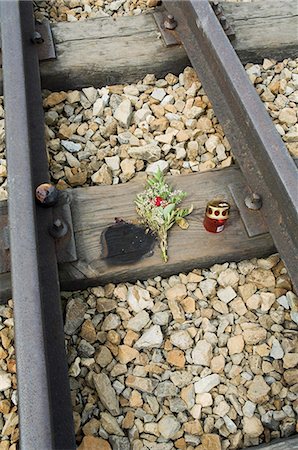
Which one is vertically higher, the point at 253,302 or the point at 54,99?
the point at 54,99

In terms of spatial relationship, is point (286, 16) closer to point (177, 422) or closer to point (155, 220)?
point (155, 220)

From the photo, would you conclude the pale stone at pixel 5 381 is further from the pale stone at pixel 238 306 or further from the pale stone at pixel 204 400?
the pale stone at pixel 238 306

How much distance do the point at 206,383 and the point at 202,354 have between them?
0.39 ft

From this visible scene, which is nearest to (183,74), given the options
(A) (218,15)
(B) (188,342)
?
(A) (218,15)

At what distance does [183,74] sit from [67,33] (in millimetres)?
707

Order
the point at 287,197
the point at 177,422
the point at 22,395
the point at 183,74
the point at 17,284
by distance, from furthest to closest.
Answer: the point at 183,74 < the point at 287,197 < the point at 177,422 < the point at 17,284 < the point at 22,395

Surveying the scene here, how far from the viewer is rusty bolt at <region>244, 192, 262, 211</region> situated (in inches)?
103

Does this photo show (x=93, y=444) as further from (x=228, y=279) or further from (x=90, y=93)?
(x=90, y=93)

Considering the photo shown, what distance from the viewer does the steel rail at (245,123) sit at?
2.45m

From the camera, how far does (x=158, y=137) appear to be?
2992 mm

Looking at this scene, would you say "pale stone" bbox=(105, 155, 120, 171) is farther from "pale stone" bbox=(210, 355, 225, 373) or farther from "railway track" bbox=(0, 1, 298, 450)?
"pale stone" bbox=(210, 355, 225, 373)

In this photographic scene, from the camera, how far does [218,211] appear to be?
98.7 inches

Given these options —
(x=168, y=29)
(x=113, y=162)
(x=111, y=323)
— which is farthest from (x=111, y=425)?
(x=168, y=29)

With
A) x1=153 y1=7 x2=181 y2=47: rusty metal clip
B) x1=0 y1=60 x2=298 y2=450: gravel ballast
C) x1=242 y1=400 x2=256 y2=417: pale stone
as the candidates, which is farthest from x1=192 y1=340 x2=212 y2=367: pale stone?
x1=153 y1=7 x2=181 y2=47: rusty metal clip
